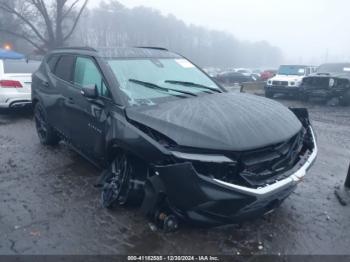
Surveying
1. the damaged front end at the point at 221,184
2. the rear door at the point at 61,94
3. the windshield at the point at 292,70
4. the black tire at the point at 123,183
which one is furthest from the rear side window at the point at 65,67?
the windshield at the point at 292,70

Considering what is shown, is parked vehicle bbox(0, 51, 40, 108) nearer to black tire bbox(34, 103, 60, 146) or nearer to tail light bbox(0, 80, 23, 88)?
tail light bbox(0, 80, 23, 88)

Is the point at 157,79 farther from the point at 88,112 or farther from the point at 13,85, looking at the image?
the point at 13,85

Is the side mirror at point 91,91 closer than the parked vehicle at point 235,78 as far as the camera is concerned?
Yes

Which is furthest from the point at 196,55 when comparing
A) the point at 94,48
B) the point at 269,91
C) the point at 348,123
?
the point at 94,48

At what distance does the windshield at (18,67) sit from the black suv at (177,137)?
13.6ft

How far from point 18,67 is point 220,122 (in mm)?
7173

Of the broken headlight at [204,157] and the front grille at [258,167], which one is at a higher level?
the broken headlight at [204,157]

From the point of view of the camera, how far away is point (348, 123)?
9.88 metres

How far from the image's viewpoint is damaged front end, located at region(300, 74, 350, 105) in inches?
517

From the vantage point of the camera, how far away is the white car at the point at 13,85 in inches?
320

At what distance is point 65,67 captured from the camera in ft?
16.8

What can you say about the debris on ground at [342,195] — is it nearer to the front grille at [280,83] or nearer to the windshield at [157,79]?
the windshield at [157,79]

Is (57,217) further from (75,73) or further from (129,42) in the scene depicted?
(129,42)

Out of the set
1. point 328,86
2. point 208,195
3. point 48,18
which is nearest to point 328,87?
point 328,86
